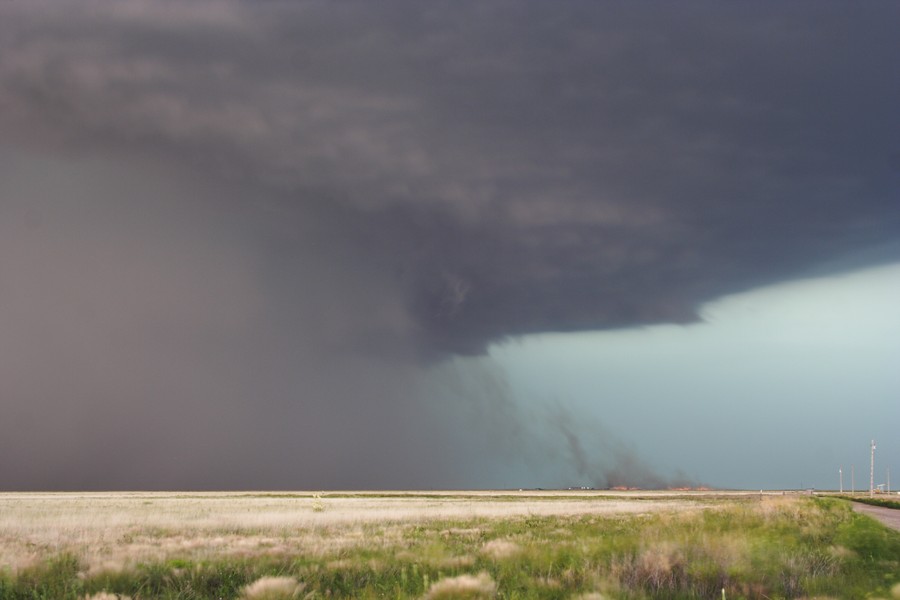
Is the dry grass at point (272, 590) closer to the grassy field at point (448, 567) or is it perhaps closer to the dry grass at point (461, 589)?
the grassy field at point (448, 567)

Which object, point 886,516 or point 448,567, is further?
point 886,516

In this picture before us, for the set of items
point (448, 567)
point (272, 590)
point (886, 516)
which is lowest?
point (886, 516)

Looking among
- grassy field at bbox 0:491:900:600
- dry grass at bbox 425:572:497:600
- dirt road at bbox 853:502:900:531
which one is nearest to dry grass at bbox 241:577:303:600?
grassy field at bbox 0:491:900:600

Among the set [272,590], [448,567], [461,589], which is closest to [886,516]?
[448,567]

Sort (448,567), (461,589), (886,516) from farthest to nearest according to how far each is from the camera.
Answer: (886,516)
(448,567)
(461,589)

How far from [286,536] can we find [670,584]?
1471 centimetres

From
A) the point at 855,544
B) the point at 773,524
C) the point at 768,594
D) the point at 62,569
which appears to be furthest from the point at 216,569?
the point at 773,524

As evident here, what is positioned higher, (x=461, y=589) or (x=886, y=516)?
(x=461, y=589)

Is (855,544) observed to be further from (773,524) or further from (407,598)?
(407,598)

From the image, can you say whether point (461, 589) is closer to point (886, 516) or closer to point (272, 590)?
point (272, 590)

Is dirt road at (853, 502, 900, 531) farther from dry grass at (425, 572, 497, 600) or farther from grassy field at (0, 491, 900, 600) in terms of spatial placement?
dry grass at (425, 572, 497, 600)

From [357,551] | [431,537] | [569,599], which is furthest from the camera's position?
Answer: [431,537]

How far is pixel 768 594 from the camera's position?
37.7 ft

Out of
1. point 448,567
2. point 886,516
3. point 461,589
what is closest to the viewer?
point 461,589
